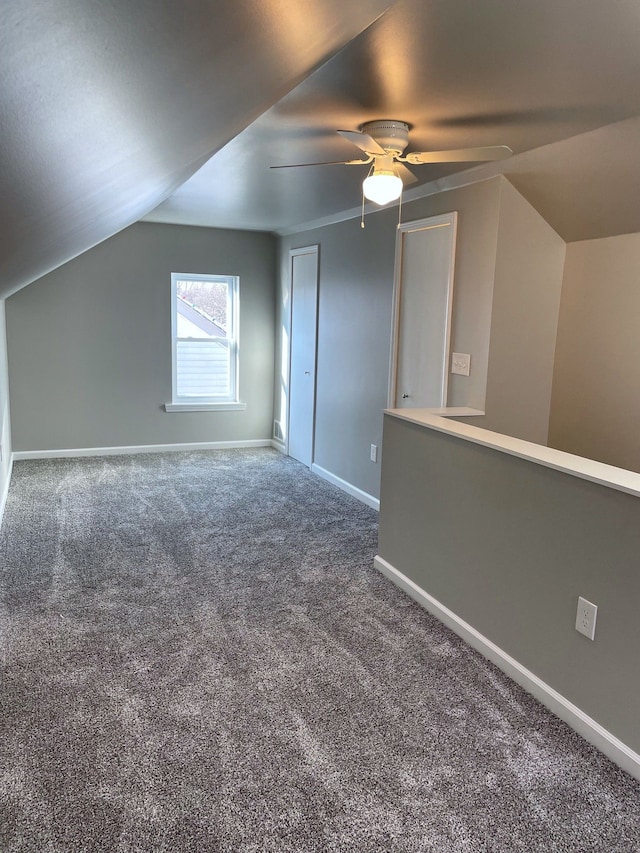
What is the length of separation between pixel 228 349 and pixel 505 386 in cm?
371

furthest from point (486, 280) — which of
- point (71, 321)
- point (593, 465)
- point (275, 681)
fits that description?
point (71, 321)

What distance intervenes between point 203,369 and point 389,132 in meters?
4.19

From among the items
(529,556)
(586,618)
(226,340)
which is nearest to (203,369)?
(226,340)

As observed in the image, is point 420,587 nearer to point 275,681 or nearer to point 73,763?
point 275,681

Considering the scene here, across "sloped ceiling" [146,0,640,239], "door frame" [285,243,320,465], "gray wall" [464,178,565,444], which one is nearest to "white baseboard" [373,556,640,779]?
"gray wall" [464,178,565,444]

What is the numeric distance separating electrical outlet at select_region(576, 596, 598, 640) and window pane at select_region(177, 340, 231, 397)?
5.01 metres

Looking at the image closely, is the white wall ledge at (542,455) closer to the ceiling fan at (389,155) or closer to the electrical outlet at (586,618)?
the electrical outlet at (586,618)

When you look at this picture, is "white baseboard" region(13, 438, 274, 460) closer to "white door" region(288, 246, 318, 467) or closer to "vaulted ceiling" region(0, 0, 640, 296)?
"white door" region(288, 246, 318, 467)

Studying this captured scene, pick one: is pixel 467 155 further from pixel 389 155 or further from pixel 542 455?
pixel 542 455

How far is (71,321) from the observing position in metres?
5.88

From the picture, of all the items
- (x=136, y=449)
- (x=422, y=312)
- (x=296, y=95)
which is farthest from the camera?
(x=136, y=449)

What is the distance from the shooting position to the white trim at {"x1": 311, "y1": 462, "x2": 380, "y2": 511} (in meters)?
4.75

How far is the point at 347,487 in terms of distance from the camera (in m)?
5.14

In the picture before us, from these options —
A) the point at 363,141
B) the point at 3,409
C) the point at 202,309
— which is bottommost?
the point at 3,409
